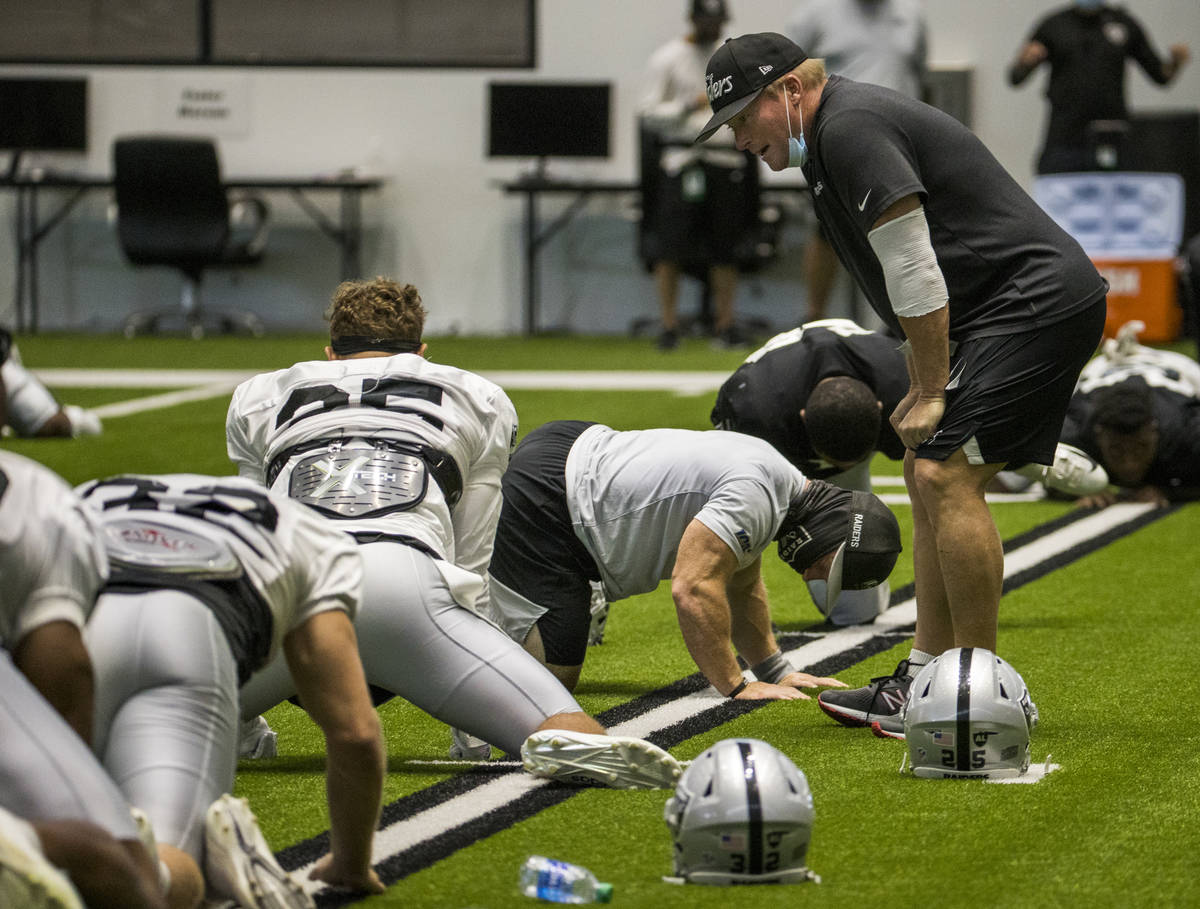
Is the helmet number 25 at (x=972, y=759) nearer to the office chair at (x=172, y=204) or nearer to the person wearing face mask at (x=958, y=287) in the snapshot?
the person wearing face mask at (x=958, y=287)

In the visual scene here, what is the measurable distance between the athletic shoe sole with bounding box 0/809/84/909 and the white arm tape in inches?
86.0

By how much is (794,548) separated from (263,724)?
124cm

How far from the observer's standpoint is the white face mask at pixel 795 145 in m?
3.95

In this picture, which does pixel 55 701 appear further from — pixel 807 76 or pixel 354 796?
pixel 807 76

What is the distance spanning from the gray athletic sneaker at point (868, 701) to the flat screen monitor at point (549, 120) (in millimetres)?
11309

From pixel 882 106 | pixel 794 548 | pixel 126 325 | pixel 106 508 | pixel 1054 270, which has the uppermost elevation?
pixel 882 106

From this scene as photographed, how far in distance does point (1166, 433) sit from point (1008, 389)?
3.84m

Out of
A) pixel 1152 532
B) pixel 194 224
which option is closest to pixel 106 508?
pixel 1152 532

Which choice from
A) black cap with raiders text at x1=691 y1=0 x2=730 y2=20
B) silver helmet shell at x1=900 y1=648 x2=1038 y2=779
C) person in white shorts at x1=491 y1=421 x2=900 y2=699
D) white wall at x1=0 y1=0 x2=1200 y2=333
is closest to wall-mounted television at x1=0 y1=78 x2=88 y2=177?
white wall at x1=0 y1=0 x2=1200 y2=333

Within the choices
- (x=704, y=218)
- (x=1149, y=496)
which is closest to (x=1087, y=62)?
(x=704, y=218)

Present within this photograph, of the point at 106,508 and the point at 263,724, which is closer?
the point at 106,508

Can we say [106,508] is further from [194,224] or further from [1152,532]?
[194,224]

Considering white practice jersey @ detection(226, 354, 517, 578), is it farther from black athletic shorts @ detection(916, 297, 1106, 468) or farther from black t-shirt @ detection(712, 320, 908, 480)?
black t-shirt @ detection(712, 320, 908, 480)

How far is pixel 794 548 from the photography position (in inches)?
169
